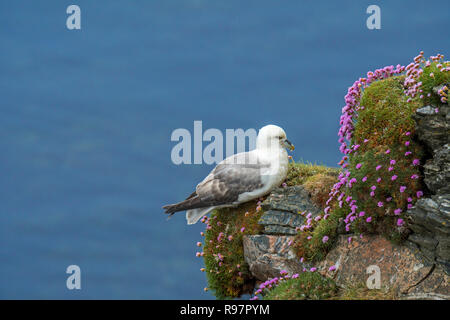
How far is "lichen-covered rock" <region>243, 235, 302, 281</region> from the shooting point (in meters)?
11.3

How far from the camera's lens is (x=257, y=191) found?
12.0 meters

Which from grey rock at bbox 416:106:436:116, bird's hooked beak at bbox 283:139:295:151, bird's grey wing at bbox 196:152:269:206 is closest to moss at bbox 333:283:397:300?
grey rock at bbox 416:106:436:116

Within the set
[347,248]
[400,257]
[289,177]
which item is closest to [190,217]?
[289,177]

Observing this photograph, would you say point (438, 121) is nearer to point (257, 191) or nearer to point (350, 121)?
point (350, 121)

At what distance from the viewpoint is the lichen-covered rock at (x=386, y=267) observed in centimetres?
932

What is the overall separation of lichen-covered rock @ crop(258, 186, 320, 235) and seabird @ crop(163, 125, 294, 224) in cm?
31

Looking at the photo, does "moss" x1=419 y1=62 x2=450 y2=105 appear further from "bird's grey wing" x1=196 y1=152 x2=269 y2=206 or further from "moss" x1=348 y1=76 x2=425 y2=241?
"bird's grey wing" x1=196 y1=152 x2=269 y2=206

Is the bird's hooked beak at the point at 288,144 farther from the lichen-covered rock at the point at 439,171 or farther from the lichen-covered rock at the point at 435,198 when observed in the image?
the lichen-covered rock at the point at 439,171

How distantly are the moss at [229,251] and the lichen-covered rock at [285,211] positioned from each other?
28cm

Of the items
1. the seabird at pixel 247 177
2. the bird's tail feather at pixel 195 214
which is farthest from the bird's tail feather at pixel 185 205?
the bird's tail feather at pixel 195 214

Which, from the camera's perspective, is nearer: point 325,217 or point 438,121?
point 438,121

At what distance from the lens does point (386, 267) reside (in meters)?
9.80

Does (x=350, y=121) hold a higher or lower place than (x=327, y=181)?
higher
